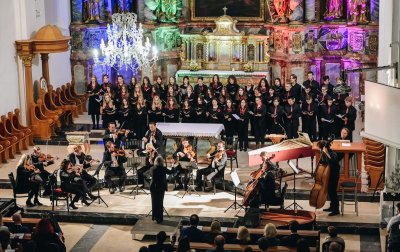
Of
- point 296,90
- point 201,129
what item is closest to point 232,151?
point 201,129

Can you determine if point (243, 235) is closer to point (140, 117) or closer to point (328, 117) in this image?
point (328, 117)

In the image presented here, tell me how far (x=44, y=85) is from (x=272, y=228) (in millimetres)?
12039

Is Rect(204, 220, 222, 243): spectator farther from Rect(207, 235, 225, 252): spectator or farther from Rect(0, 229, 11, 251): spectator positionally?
Rect(0, 229, 11, 251): spectator

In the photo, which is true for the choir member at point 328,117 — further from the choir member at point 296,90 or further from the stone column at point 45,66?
the stone column at point 45,66

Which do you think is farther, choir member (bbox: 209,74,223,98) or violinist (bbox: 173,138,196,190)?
choir member (bbox: 209,74,223,98)

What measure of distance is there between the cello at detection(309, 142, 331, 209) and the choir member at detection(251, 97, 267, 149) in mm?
4554

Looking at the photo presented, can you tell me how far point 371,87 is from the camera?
14742 mm

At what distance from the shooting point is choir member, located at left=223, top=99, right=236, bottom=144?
20.9m

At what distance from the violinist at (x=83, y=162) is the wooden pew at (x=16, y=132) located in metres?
4.12

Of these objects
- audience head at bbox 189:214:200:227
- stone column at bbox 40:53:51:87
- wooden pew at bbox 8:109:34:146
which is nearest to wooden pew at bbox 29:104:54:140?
wooden pew at bbox 8:109:34:146

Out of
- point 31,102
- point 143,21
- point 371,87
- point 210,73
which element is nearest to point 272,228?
point 371,87

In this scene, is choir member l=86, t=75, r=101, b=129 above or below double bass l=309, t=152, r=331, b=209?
above

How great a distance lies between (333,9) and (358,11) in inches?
30.9

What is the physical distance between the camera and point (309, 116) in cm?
2112
